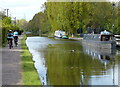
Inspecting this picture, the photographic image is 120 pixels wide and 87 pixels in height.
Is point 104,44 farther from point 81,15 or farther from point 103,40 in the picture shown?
point 81,15

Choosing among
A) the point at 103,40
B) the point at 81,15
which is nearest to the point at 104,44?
the point at 103,40

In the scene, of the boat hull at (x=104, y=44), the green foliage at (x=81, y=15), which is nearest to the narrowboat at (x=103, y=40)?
the boat hull at (x=104, y=44)

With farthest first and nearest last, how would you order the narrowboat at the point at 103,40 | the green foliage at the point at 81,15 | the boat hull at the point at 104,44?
the green foliage at the point at 81,15
the narrowboat at the point at 103,40
the boat hull at the point at 104,44

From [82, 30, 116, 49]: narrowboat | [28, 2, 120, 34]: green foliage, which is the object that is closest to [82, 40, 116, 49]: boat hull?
[82, 30, 116, 49]: narrowboat

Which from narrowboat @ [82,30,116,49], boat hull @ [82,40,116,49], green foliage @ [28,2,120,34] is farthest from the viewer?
green foliage @ [28,2,120,34]

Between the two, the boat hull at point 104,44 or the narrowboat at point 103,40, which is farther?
the narrowboat at point 103,40

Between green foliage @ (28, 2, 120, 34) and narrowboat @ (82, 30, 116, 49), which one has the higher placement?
green foliage @ (28, 2, 120, 34)

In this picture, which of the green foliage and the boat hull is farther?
the green foliage

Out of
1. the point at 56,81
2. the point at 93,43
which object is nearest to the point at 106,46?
the point at 93,43

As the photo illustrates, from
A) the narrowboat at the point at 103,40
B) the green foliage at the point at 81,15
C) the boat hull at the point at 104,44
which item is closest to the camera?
the boat hull at the point at 104,44

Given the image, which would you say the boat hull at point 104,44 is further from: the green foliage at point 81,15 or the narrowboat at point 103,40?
the green foliage at point 81,15

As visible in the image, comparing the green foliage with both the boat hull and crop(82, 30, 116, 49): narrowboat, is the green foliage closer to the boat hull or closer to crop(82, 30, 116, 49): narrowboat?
crop(82, 30, 116, 49): narrowboat

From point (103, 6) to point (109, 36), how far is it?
41601 millimetres

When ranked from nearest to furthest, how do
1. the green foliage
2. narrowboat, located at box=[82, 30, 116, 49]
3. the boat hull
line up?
the boat hull < narrowboat, located at box=[82, 30, 116, 49] < the green foliage
